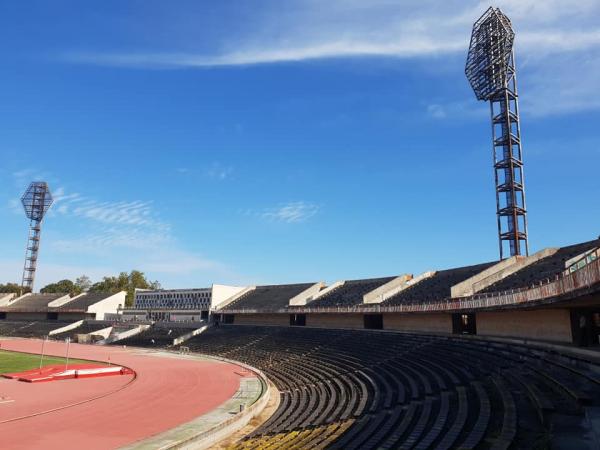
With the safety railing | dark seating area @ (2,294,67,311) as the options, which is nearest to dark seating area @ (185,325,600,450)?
the safety railing

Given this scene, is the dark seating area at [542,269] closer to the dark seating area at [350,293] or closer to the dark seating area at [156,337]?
the dark seating area at [350,293]

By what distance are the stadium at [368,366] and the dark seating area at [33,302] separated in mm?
27046

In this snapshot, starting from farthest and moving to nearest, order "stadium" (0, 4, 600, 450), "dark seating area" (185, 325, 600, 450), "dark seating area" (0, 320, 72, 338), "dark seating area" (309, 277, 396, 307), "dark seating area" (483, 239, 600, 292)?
"dark seating area" (0, 320, 72, 338) → "dark seating area" (309, 277, 396, 307) → "dark seating area" (483, 239, 600, 292) → "stadium" (0, 4, 600, 450) → "dark seating area" (185, 325, 600, 450)

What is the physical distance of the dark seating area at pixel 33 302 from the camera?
91625 millimetres

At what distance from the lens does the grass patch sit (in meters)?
42.5

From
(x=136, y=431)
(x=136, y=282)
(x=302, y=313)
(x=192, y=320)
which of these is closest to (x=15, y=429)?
(x=136, y=431)

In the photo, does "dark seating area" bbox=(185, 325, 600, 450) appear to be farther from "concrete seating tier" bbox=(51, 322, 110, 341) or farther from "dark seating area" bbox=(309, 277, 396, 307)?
"concrete seating tier" bbox=(51, 322, 110, 341)

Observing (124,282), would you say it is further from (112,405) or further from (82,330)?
(112,405)

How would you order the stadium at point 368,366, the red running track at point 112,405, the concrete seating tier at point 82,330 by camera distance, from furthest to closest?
the concrete seating tier at point 82,330 → the red running track at point 112,405 → the stadium at point 368,366

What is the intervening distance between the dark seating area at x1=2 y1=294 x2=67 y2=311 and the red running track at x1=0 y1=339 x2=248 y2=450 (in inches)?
2343

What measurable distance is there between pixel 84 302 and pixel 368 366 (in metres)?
74.0

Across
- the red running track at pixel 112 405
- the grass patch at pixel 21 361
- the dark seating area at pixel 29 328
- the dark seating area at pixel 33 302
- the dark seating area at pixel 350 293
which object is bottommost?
the grass patch at pixel 21 361

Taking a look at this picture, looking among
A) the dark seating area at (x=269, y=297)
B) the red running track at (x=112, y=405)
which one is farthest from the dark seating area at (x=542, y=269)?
the dark seating area at (x=269, y=297)

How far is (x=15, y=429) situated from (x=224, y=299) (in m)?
48.9
